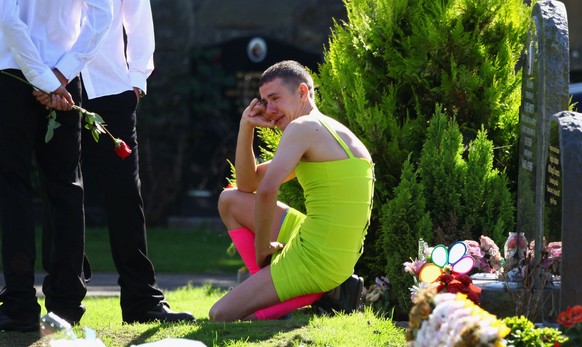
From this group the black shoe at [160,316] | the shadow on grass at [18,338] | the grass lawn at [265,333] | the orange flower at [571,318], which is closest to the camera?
the orange flower at [571,318]

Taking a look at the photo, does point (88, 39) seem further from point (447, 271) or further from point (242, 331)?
point (447, 271)

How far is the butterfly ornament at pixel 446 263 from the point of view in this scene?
184 inches

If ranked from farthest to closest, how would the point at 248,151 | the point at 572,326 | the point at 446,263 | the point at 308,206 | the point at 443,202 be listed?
the point at 443,202 → the point at 248,151 → the point at 308,206 → the point at 446,263 → the point at 572,326

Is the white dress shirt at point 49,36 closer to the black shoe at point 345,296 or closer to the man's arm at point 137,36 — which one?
the man's arm at point 137,36

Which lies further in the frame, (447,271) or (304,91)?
(304,91)

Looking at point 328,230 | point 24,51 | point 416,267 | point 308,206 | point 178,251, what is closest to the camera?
point 24,51

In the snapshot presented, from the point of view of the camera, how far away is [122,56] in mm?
5527

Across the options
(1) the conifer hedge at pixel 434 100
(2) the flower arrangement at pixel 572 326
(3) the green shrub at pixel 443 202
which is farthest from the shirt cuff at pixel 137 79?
(2) the flower arrangement at pixel 572 326

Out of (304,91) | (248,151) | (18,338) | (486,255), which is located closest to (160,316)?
(18,338)

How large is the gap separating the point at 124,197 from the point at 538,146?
78.1 inches

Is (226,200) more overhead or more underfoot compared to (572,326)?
more overhead

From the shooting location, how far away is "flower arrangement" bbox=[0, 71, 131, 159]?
480 cm

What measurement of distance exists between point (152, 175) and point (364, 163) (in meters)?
8.81

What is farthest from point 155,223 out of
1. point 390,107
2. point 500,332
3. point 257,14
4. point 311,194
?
point 500,332
